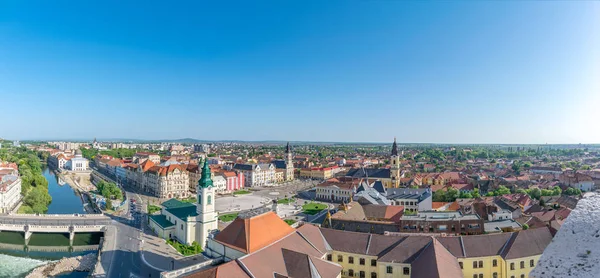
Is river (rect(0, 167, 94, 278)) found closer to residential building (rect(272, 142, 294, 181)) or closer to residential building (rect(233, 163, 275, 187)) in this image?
residential building (rect(233, 163, 275, 187))

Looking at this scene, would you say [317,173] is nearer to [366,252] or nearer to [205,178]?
[205,178]

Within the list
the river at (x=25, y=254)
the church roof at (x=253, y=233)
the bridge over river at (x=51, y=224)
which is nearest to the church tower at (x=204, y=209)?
the river at (x=25, y=254)

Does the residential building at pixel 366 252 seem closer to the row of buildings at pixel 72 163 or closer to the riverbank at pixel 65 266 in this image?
the riverbank at pixel 65 266

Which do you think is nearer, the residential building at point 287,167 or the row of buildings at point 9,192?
the row of buildings at point 9,192

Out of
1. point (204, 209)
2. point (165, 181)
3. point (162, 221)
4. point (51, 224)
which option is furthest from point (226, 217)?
point (165, 181)

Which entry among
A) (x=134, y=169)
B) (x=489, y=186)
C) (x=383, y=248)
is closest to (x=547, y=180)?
(x=489, y=186)

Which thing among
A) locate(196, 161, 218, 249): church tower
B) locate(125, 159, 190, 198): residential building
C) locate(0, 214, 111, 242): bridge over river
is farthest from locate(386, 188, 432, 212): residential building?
locate(0, 214, 111, 242): bridge over river
